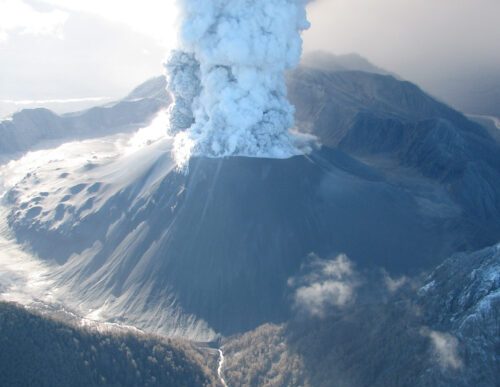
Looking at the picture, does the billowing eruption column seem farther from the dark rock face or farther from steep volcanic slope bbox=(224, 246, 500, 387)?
steep volcanic slope bbox=(224, 246, 500, 387)

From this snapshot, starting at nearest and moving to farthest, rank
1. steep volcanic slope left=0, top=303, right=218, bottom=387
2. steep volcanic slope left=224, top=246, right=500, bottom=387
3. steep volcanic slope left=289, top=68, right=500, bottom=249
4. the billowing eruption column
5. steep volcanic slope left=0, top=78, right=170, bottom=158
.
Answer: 1. steep volcanic slope left=0, top=303, right=218, bottom=387
2. steep volcanic slope left=224, top=246, right=500, bottom=387
3. the billowing eruption column
4. steep volcanic slope left=289, top=68, right=500, bottom=249
5. steep volcanic slope left=0, top=78, right=170, bottom=158

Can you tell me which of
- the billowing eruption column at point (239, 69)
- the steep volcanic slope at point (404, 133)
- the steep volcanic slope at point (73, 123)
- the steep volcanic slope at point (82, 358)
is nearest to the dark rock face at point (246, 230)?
the steep volcanic slope at point (404, 133)

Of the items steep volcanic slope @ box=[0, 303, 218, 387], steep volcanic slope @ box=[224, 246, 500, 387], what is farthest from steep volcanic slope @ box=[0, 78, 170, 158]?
steep volcanic slope @ box=[0, 303, 218, 387]

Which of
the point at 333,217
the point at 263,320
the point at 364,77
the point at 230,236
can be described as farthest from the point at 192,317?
the point at 364,77

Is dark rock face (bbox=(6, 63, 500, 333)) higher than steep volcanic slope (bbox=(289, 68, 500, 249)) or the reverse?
the reverse

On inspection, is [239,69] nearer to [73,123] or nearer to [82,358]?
[82,358]

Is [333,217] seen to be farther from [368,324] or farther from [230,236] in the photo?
[368,324]
